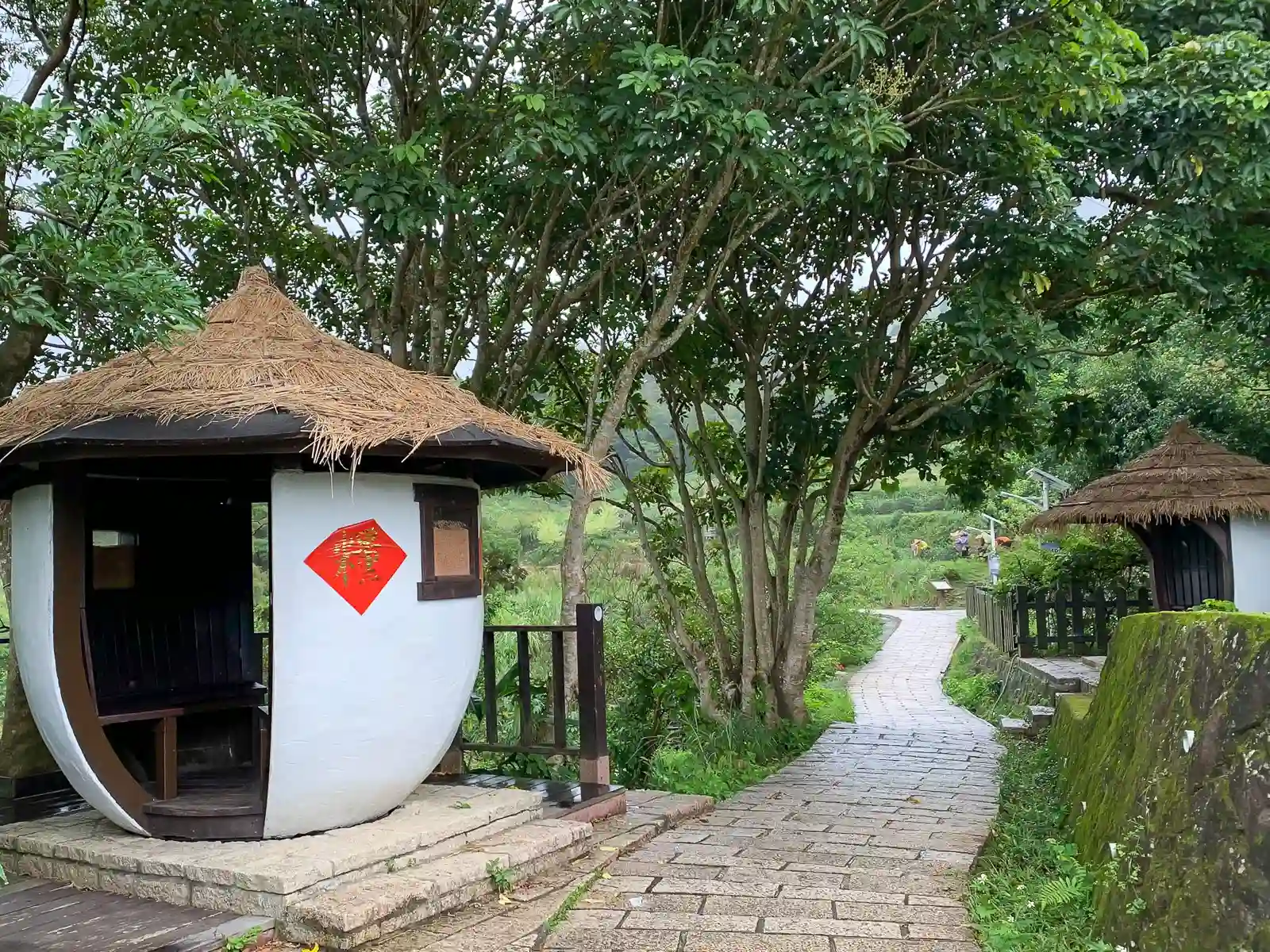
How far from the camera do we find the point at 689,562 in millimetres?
10227

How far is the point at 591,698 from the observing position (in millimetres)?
6312

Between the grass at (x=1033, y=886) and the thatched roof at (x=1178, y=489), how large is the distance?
15.4 feet

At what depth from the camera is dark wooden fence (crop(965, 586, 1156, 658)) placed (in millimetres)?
14117

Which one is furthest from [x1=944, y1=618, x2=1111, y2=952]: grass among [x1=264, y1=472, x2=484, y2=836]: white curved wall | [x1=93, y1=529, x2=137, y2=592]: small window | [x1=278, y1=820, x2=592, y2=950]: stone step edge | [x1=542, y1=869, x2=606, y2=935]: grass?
[x1=93, y1=529, x2=137, y2=592]: small window

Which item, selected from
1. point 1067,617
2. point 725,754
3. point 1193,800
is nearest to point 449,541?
point 1193,800

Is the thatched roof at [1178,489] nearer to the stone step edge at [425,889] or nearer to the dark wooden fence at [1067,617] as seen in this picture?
the dark wooden fence at [1067,617]

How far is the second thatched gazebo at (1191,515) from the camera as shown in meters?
10.4

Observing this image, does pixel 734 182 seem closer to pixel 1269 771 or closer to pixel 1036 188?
pixel 1036 188

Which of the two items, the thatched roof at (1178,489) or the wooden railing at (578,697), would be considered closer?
the wooden railing at (578,697)

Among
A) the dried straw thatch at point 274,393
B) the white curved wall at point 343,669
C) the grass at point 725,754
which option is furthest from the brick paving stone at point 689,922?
the grass at point 725,754

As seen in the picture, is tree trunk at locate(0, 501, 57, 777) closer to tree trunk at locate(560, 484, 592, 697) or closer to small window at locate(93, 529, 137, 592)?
small window at locate(93, 529, 137, 592)

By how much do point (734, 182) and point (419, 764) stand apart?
442 centimetres

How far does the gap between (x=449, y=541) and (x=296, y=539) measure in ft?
2.79

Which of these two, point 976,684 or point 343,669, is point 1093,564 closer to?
point 976,684
